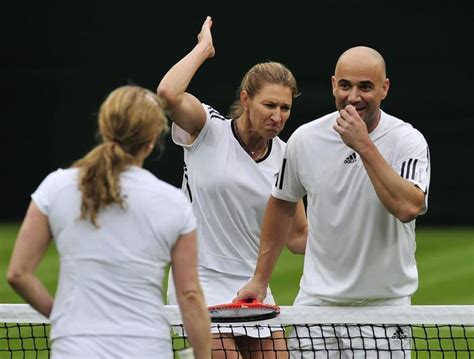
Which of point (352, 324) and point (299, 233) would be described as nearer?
point (352, 324)

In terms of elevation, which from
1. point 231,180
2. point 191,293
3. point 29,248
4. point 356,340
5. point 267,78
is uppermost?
point 267,78

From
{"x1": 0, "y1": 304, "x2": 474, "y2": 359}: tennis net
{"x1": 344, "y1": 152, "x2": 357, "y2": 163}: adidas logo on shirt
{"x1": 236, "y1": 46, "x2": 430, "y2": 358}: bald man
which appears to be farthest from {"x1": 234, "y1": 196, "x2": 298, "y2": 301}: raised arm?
{"x1": 344, "y1": 152, "x2": 357, "y2": 163}: adidas logo on shirt

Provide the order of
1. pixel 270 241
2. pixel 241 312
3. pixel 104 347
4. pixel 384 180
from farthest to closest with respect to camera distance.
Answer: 1. pixel 270 241
2. pixel 241 312
3. pixel 384 180
4. pixel 104 347

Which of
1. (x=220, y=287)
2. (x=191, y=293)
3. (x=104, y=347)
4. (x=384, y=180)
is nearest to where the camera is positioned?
(x=104, y=347)

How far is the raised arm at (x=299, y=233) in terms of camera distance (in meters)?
7.78

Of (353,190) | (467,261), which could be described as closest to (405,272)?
(353,190)

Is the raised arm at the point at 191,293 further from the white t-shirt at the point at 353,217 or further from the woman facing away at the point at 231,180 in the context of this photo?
the woman facing away at the point at 231,180

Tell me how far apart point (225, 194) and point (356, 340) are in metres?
1.09

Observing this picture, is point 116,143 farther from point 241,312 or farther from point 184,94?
point 184,94

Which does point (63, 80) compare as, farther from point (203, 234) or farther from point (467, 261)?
→ point (203, 234)

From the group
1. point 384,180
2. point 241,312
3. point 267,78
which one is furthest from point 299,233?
point 384,180

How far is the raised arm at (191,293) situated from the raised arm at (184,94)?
2.14m

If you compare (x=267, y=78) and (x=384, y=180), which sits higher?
(x=267, y=78)

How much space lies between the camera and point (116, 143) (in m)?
5.13
